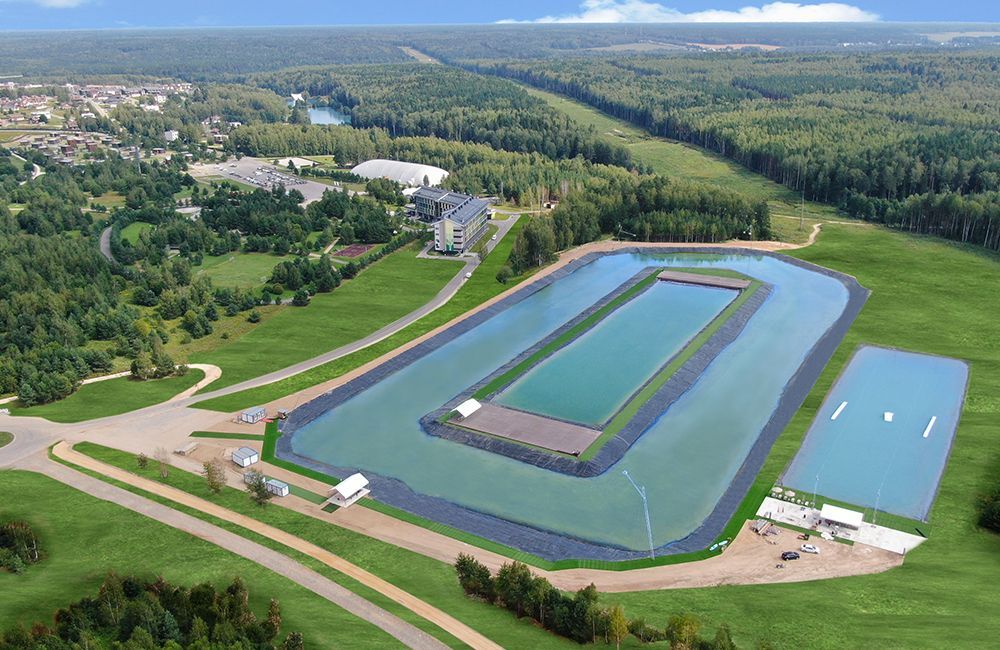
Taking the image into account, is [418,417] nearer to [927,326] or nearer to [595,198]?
[927,326]

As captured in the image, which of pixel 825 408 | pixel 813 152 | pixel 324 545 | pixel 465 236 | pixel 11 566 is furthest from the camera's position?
pixel 813 152

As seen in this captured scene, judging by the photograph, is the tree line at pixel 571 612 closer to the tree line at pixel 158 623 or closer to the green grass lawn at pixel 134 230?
the tree line at pixel 158 623

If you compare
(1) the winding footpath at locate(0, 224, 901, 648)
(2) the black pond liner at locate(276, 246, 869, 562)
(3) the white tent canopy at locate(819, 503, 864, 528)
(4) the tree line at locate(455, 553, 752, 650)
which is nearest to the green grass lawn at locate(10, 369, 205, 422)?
(1) the winding footpath at locate(0, 224, 901, 648)

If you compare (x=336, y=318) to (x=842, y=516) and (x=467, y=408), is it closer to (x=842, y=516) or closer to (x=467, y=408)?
(x=467, y=408)

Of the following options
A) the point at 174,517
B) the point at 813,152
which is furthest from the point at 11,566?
the point at 813,152

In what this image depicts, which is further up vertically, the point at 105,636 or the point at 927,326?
the point at 105,636

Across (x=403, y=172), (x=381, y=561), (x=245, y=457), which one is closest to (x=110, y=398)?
(x=245, y=457)

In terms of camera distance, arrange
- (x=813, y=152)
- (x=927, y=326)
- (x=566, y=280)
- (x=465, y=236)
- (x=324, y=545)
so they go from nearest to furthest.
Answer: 1. (x=324, y=545)
2. (x=927, y=326)
3. (x=566, y=280)
4. (x=465, y=236)
5. (x=813, y=152)
